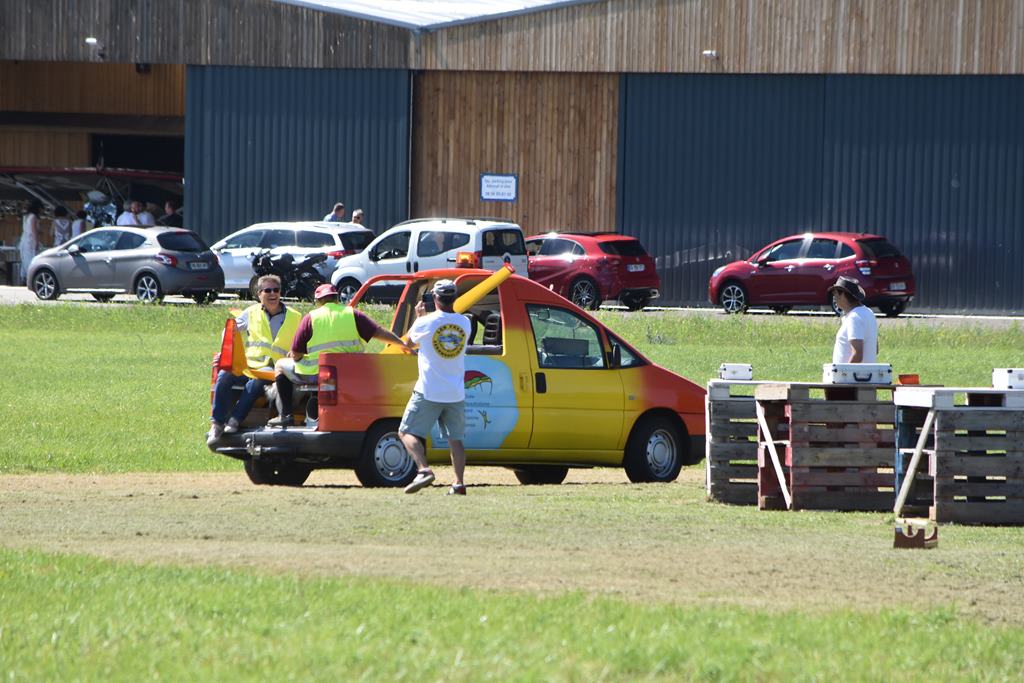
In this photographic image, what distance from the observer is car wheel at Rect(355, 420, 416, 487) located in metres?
14.1

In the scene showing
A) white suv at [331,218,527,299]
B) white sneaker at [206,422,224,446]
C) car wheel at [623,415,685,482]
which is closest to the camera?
white sneaker at [206,422,224,446]

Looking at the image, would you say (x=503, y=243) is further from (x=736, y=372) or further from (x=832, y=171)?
(x=736, y=372)

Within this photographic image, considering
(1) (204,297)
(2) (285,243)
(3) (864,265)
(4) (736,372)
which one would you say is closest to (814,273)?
(3) (864,265)

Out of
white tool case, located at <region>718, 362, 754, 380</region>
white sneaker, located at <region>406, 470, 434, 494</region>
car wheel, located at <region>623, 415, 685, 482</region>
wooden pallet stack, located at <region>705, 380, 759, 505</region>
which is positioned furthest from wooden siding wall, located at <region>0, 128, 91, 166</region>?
wooden pallet stack, located at <region>705, 380, 759, 505</region>

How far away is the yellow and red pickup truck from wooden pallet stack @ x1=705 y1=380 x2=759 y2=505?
5.62 ft

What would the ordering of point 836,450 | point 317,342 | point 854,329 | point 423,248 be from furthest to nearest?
point 423,248
point 317,342
point 854,329
point 836,450

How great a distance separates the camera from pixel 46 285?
3734 centimetres

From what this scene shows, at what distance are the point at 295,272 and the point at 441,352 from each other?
76.4ft

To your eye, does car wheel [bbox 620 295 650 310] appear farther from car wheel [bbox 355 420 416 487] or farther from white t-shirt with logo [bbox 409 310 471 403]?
white t-shirt with logo [bbox 409 310 471 403]

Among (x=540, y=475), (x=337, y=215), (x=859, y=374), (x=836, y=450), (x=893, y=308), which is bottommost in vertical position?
(x=540, y=475)

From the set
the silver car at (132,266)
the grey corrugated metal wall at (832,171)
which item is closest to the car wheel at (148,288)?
the silver car at (132,266)

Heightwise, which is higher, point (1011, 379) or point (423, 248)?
point (423, 248)

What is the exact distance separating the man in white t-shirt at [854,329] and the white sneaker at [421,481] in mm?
3147

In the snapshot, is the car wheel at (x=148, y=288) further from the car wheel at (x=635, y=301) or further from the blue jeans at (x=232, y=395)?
the blue jeans at (x=232, y=395)
